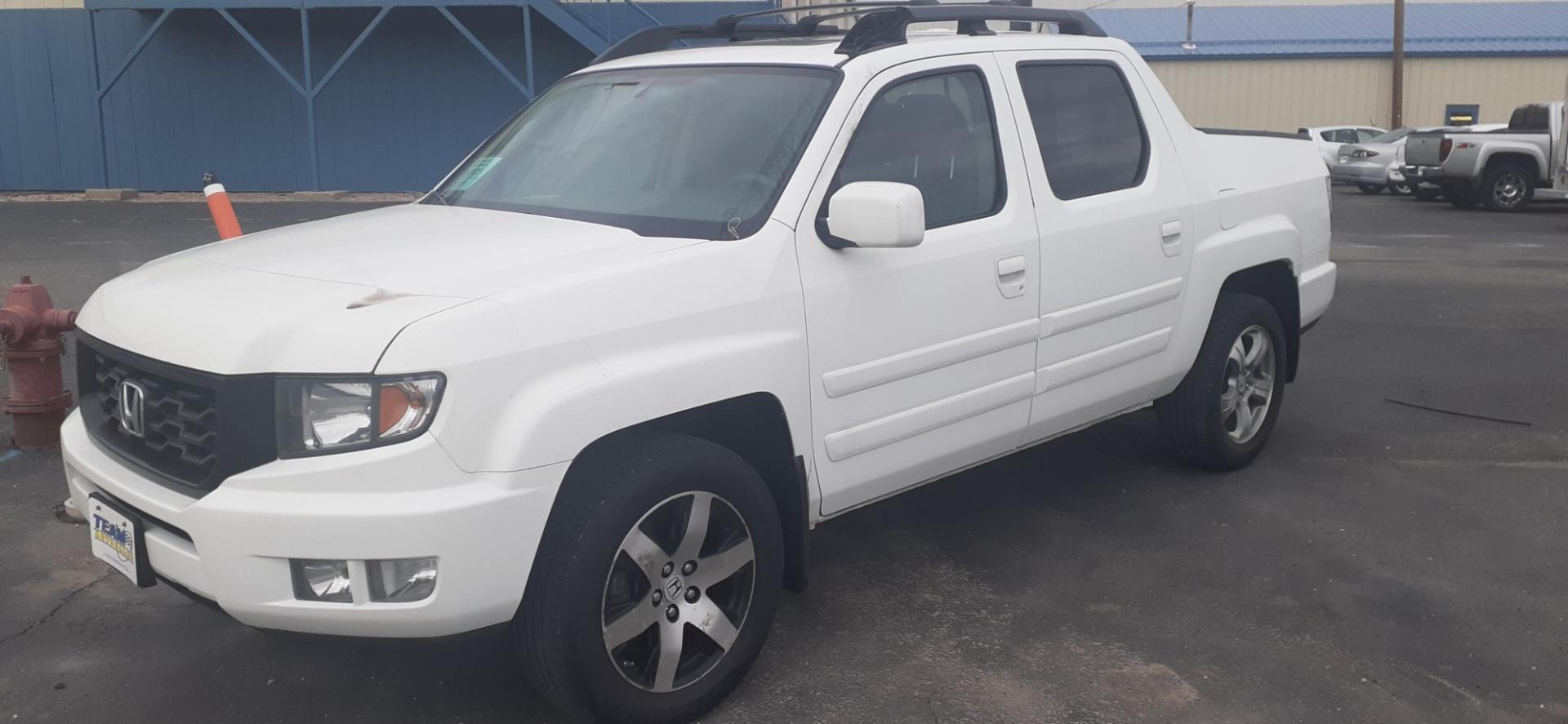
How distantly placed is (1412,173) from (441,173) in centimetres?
1609

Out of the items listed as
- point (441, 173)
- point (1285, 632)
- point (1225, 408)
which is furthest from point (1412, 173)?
point (1285, 632)

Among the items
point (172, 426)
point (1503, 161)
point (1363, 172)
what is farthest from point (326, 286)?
point (1363, 172)

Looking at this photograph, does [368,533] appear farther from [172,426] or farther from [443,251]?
[443,251]

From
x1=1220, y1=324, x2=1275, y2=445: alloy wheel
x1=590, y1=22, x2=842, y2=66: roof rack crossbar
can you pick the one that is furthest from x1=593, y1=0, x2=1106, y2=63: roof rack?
x1=1220, y1=324, x2=1275, y2=445: alloy wheel

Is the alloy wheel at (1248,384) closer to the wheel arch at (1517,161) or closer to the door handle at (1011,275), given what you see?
the door handle at (1011,275)

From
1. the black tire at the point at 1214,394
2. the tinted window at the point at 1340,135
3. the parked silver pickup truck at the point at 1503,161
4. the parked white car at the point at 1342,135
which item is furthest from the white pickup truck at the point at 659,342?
the tinted window at the point at 1340,135

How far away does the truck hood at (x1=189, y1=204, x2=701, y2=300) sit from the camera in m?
3.29

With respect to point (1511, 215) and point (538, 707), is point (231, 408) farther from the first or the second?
point (1511, 215)

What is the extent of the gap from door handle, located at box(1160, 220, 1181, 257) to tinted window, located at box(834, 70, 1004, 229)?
0.90 m

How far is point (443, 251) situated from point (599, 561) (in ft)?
3.24

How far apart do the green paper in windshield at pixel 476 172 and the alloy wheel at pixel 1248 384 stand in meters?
3.01

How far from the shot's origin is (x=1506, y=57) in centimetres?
3794

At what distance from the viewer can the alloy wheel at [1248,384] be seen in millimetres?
5574

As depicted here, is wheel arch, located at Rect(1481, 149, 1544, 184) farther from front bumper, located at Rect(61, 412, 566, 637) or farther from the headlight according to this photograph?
the headlight
